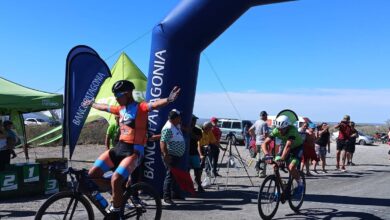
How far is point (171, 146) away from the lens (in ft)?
28.3

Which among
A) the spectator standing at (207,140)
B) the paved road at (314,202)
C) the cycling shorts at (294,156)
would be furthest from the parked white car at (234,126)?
the cycling shorts at (294,156)

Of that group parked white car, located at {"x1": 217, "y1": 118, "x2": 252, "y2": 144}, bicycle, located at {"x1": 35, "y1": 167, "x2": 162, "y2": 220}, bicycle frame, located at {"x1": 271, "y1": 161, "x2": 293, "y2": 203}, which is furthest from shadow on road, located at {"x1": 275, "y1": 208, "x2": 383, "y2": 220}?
parked white car, located at {"x1": 217, "y1": 118, "x2": 252, "y2": 144}

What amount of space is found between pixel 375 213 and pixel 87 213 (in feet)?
18.1

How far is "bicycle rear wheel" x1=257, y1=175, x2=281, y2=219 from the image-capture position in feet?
23.9

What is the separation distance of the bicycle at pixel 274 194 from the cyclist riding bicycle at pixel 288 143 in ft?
0.60

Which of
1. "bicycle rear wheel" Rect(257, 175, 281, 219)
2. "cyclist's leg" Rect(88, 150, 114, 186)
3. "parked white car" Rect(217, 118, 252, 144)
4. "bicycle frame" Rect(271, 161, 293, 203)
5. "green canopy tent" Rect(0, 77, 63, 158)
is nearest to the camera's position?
"cyclist's leg" Rect(88, 150, 114, 186)

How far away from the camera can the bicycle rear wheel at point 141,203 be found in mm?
5820

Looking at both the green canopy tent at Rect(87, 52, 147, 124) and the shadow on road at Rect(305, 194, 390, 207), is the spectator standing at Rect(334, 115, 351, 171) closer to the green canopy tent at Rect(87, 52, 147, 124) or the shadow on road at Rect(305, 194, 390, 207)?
the shadow on road at Rect(305, 194, 390, 207)

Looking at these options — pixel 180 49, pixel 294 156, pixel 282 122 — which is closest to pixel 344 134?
pixel 294 156

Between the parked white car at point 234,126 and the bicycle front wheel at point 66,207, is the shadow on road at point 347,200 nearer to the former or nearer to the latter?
the bicycle front wheel at point 66,207

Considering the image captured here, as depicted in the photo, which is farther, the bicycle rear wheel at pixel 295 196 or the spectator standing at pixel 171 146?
the spectator standing at pixel 171 146

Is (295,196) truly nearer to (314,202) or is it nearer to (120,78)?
(314,202)

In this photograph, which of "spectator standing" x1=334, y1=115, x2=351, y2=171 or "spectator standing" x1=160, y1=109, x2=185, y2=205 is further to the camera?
"spectator standing" x1=334, y1=115, x2=351, y2=171

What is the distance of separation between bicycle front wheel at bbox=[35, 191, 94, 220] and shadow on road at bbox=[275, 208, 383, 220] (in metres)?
3.86
